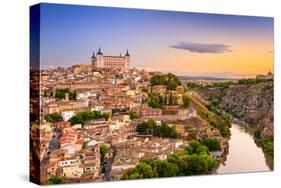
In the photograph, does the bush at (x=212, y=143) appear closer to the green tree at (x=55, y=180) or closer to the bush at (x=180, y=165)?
the bush at (x=180, y=165)

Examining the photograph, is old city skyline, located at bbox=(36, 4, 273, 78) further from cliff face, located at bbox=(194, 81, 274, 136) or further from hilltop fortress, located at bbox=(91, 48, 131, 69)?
cliff face, located at bbox=(194, 81, 274, 136)

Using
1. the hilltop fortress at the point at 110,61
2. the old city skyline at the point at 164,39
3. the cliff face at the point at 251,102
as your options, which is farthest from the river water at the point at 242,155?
the hilltop fortress at the point at 110,61

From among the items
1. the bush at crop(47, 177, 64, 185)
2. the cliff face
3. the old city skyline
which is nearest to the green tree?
the bush at crop(47, 177, 64, 185)

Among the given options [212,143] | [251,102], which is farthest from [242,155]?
[251,102]

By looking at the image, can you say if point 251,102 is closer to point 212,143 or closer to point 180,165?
Answer: point 212,143

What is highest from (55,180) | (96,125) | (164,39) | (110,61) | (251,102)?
(164,39)
